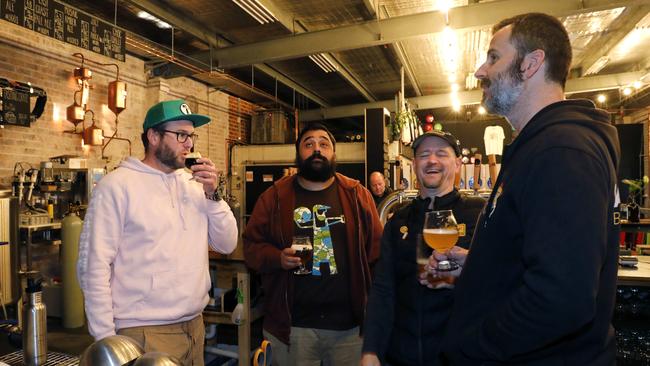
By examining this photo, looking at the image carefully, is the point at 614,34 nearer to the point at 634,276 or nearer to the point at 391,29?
the point at 391,29

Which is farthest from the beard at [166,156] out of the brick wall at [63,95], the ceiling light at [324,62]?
the ceiling light at [324,62]

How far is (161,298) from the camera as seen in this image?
1830 mm

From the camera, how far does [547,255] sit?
87 cm

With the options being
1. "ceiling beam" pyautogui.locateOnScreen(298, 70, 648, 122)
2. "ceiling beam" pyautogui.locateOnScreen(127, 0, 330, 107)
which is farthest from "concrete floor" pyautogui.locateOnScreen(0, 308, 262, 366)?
"ceiling beam" pyautogui.locateOnScreen(298, 70, 648, 122)

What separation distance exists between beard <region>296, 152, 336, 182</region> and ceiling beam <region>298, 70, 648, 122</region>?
174 inches

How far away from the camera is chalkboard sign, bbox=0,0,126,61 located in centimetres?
364

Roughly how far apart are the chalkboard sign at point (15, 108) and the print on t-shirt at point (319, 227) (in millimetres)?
3627

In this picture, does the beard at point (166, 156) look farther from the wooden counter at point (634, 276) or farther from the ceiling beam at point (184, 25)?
the ceiling beam at point (184, 25)

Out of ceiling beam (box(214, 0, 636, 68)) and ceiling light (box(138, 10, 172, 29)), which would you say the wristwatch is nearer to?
ceiling beam (box(214, 0, 636, 68))

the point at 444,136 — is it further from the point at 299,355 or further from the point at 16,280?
the point at 16,280

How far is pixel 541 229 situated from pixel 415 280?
89 centimetres

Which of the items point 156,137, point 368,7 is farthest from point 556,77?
point 368,7

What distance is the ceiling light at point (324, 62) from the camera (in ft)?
22.3

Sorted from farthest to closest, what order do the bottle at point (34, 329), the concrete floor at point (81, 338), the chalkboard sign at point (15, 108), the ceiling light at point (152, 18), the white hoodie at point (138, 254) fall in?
1. the ceiling light at point (152, 18)
2. the chalkboard sign at point (15, 108)
3. the concrete floor at point (81, 338)
4. the white hoodie at point (138, 254)
5. the bottle at point (34, 329)
